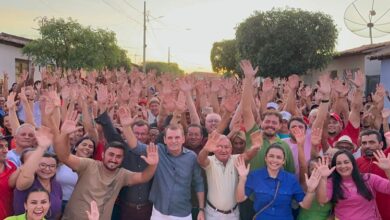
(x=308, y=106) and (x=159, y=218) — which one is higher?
(x=308, y=106)

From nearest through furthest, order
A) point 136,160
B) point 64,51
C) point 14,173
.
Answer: point 14,173 → point 136,160 → point 64,51

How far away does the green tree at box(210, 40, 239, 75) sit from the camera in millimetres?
43219

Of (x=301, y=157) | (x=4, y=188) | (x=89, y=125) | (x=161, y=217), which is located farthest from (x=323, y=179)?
(x=4, y=188)

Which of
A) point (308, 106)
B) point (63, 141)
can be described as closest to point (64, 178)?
point (63, 141)

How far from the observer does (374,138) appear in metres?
5.31

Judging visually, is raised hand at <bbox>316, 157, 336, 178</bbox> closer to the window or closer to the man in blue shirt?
the man in blue shirt

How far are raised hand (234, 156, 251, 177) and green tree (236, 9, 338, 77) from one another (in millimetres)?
18892

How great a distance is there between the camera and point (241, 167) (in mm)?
4785

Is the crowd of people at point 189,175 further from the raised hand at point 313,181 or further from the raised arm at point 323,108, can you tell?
the raised arm at point 323,108

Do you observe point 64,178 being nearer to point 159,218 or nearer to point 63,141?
point 63,141

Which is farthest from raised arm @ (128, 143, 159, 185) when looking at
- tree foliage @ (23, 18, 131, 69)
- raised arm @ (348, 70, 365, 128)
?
tree foliage @ (23, 18, 131, 69)

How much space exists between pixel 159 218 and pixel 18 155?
5.69 ft

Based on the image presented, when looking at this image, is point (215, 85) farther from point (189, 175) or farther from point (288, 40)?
point (288, 40)

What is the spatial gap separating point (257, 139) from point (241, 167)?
1.39ft
